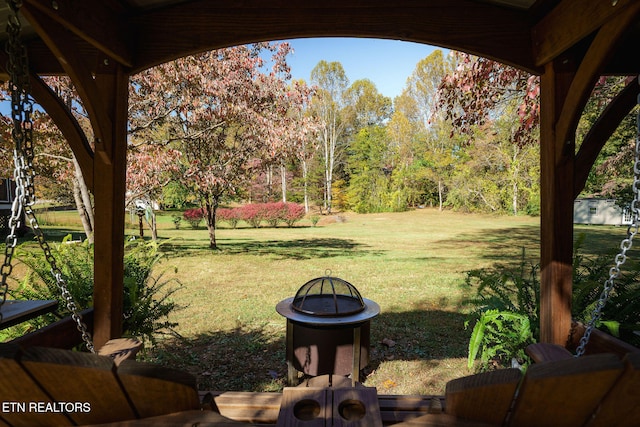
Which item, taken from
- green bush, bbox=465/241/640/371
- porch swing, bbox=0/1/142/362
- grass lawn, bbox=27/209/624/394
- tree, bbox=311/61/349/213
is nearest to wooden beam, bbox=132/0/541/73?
porch swing, bbox=0/1/142/362

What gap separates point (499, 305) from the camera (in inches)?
143

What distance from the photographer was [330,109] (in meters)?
27.2

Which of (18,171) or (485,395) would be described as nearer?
(485,395)

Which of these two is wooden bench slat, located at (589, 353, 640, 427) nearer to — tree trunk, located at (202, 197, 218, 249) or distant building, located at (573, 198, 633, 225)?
tree trunk, located at (202, 197, 218, 249)

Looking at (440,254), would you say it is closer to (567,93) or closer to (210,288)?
(210,288)

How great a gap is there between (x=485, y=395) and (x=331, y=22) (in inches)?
81.4

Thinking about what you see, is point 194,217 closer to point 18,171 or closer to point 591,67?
point 18,171

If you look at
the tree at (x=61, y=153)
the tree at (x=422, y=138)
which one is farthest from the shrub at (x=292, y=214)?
the tree at (x=61, y=153)

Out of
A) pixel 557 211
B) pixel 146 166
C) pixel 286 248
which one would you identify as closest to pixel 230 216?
pixel 286 248

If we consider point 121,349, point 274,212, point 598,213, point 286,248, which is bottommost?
point 286,248

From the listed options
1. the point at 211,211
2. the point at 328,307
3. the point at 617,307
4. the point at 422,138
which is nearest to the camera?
the point at 617,307

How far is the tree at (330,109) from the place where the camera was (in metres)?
26.7

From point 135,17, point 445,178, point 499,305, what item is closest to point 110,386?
point 135,17

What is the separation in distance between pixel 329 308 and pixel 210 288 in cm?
405
